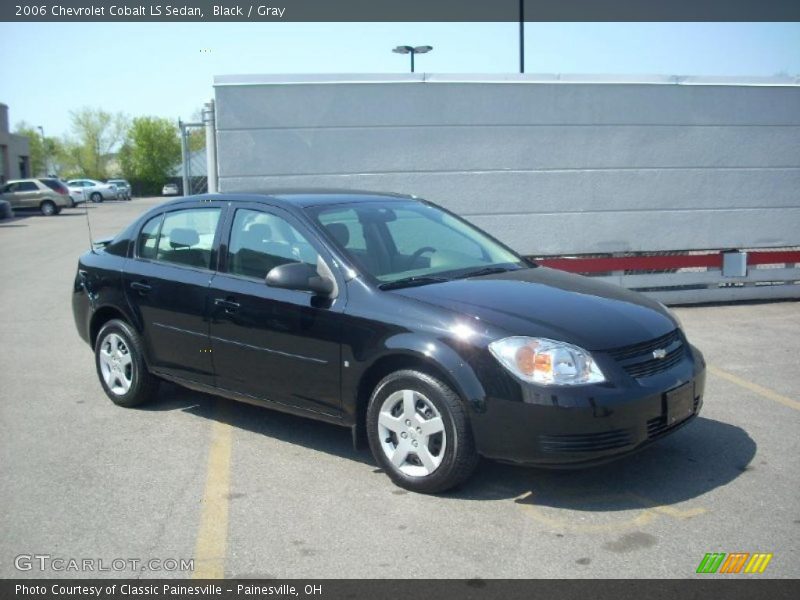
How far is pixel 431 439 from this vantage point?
4484 millimetres

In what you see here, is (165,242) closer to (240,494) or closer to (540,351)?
(240,494)

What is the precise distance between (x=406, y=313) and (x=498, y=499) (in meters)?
1.10

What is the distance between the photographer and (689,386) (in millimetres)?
4609

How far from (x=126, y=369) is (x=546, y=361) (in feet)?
11.4

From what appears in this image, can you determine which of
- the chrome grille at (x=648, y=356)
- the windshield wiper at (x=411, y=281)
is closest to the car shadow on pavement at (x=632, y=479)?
the chrome grille at (x=648, y=356)

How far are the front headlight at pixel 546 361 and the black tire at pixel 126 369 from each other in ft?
9.91

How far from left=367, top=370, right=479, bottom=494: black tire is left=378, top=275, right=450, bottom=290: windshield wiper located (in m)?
0.56

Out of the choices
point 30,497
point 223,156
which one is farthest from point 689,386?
point 223,156

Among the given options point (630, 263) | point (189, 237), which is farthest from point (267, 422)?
point (630, 263)

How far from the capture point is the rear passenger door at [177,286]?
564 cm

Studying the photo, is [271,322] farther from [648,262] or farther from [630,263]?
[648,262]

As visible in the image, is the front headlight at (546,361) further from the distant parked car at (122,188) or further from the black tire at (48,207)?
the distant parked car at (122,188)

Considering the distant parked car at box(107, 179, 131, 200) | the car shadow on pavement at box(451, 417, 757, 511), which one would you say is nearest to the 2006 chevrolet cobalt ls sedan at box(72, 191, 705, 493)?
the car shadow on pavement at box(451, 417, 757, 511)
